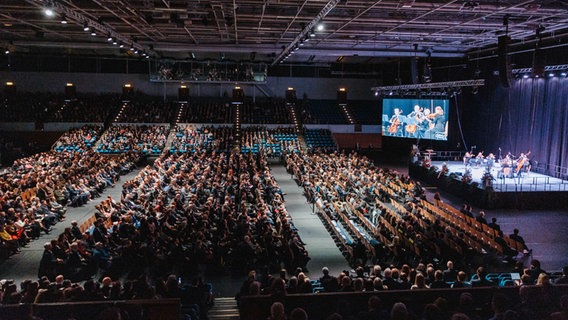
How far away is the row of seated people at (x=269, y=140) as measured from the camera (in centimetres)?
2982

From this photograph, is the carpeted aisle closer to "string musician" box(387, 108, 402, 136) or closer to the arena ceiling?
the arena ceiling

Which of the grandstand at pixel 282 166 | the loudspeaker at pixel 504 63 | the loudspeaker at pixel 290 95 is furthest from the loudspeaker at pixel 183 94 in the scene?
the loudspeaker at pixel 504 63

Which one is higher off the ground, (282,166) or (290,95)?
(290,95)

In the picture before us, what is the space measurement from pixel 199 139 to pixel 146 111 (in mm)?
6652

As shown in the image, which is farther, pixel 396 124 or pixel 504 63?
pixel 396 124

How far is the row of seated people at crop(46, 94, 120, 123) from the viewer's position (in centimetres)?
3300

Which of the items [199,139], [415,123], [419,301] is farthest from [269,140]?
[419,301]

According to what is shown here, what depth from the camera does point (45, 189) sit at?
15844 mm

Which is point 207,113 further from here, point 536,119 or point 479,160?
point 536,119

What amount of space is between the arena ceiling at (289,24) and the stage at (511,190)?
5768 millimetres

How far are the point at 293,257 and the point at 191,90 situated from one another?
29.8m

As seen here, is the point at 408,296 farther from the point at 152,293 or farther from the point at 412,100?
the point at 412,100

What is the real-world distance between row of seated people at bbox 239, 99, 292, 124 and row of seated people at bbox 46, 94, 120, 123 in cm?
988

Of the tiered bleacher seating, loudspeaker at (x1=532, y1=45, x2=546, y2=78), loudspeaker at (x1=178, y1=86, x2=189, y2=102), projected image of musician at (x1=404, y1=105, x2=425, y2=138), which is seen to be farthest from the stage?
loudspeaker at (x1=178, y1=86, x2=189, y2=102)
